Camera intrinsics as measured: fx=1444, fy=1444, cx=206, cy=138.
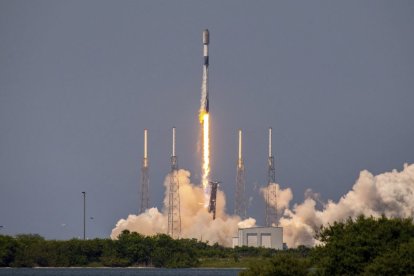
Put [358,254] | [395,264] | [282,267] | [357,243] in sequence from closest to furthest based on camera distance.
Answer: [395,264] → [282,267] → [358,254] → [357,243]

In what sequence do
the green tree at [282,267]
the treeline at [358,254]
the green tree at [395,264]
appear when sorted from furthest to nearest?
the green tree at [282,267] → the treeline at [358,254] → the green tree at [395,264]

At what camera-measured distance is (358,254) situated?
107 metres

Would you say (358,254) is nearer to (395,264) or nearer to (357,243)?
(357,243)

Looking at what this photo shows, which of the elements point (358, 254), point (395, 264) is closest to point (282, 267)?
point (358, 254)

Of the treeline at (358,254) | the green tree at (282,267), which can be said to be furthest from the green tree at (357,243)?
the green tree at (282,267)

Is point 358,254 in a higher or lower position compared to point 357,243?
lower

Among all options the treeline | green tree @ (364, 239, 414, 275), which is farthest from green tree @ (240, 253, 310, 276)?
green tree @ (364, 239, 414, 275)

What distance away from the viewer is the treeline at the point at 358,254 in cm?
10081

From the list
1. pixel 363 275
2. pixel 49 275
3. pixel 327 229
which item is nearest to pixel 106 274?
pixel 49 275

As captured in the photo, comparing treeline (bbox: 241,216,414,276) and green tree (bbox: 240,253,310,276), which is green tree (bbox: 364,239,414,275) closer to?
treeline (bbox: 241,216,414,276)

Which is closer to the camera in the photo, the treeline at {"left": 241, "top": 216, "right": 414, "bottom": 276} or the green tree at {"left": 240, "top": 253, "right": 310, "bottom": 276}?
the treeline at {"left": 241, "top": 216, "right": 414, "bottom": 276}

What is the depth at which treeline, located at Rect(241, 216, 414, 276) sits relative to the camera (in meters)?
101

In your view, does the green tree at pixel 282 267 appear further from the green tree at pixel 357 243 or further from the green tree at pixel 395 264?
the green tree at pixel 395 264

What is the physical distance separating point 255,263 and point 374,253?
894cm
